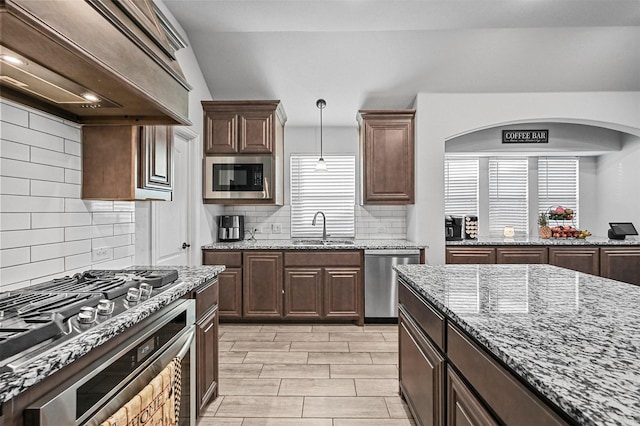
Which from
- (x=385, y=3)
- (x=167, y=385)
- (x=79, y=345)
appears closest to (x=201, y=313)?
(x=167, y=385)

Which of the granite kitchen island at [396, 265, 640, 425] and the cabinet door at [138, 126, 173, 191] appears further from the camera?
the cabinet door at [138, 126, 173, 191]

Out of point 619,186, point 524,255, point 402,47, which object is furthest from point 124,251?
point 619,186

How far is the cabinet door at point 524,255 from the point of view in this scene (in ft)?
14.3

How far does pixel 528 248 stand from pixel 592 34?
7.73ft

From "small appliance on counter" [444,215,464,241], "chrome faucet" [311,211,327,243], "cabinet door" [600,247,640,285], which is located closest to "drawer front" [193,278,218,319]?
"chrome faucet" [311,211,327,243]

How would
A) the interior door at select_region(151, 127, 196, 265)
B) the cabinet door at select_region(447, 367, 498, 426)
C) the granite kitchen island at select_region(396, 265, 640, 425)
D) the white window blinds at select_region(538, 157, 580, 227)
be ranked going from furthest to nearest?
the white window blinds at select_region(538, 157, 580, 227), the interior door at select_region(151, 127, 196, 265), the cabinet door at select_region(447, 367, 498, 426), the granite kitchen island at select_region(396, 265, 640, 425)

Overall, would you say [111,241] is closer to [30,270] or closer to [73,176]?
[73,176]

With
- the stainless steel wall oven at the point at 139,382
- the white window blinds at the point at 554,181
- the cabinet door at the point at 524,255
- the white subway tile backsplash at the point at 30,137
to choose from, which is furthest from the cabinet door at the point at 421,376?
the white window blinds at the point at 554,181

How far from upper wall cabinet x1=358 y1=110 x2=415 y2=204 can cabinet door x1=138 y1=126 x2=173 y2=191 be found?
2.51 metres

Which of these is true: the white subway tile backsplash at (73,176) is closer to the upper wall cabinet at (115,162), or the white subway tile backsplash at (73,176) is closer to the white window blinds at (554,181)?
the upper wall cabinet at (115,162)

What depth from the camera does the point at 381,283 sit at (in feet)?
13.7

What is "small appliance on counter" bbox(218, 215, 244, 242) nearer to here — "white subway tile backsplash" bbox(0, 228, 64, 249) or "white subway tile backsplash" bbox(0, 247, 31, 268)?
"white subway tile backsplash" bbox(0, 228, 64, 249)

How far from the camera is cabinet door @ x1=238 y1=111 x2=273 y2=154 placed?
14.2 ft

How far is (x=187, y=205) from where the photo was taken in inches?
155
